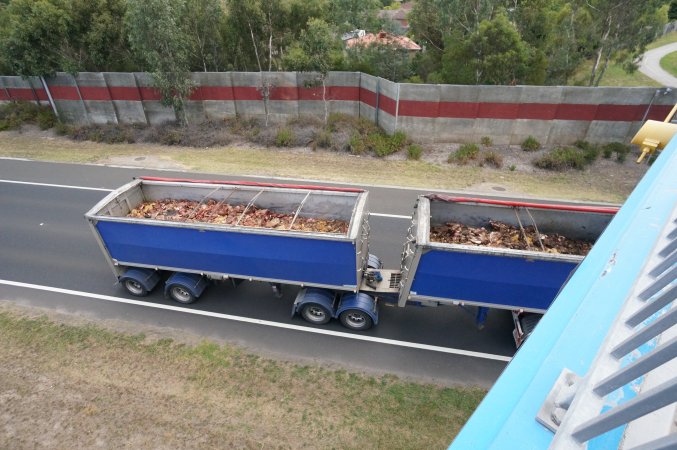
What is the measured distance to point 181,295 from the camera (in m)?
9.99

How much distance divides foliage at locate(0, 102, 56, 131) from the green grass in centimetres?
4878

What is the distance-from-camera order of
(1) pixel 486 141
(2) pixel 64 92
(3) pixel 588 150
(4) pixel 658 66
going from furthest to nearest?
(4) pixel 658 66 < (2) pixel 64 92 < (1) pixel 486 141 < (3) pixel 588 150

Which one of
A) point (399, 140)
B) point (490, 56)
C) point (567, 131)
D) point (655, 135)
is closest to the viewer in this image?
point (655, 135)

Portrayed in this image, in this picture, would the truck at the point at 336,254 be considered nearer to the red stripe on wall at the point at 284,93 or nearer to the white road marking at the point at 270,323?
the white road marking at the point at 270,323

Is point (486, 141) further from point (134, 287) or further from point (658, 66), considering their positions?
point (658, 66)

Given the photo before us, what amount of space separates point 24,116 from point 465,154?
27708 millimetres

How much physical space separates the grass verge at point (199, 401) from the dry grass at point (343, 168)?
9.87 meters

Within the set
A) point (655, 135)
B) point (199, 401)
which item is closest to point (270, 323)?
point (199, 401)

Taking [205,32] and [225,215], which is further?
[205,32]

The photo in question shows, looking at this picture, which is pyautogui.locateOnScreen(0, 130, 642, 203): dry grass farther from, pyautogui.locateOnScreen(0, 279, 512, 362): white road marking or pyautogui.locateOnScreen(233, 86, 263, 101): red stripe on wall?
pyautogui.locateOnScreen(0, 279, 512, 362): white road marking

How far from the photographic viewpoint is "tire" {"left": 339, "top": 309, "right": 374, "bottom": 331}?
8875mm

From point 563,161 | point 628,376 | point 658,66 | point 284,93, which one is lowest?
point 563,161

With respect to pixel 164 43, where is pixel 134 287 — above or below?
below

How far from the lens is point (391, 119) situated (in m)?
19.9
